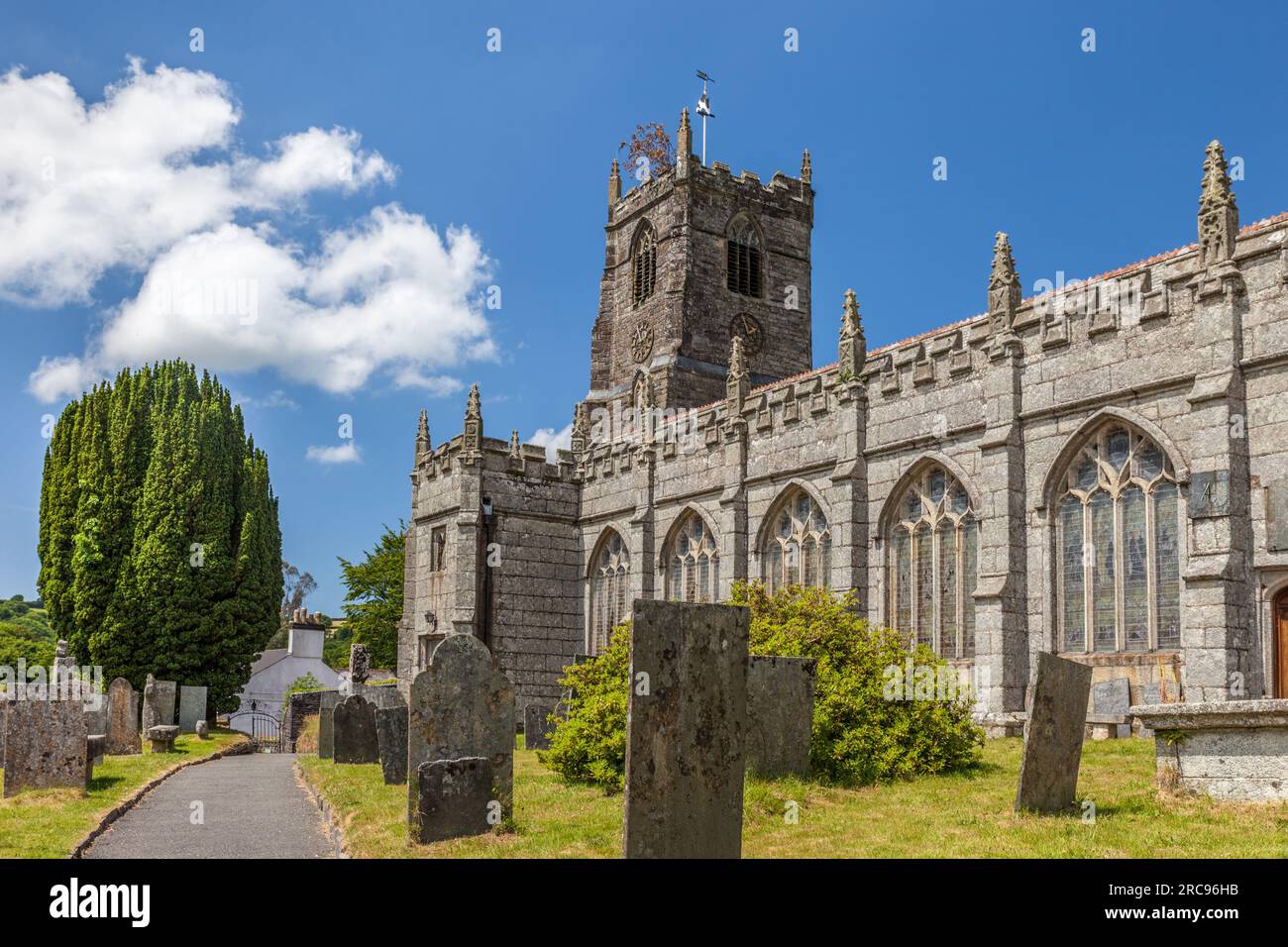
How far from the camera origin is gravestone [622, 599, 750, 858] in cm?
764

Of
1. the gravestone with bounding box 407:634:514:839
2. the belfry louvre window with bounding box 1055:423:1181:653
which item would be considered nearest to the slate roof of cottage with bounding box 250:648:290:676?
the belfry louvre window with bounding box 1055:423:1181:653

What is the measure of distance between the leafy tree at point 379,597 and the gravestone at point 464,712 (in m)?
42.8

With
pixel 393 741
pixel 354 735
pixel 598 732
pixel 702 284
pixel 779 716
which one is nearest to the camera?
pixel 779 716

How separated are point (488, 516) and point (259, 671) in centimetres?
3012

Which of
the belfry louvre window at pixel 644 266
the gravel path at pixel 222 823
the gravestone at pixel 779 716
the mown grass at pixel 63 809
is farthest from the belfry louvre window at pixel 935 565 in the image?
the belfry louvre window at pixel 644 266

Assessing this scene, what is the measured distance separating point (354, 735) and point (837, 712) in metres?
9.57

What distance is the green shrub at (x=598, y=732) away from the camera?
13898 mm

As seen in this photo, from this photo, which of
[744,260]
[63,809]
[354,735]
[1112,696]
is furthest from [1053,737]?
[744,260]

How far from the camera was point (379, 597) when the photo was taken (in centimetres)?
5562

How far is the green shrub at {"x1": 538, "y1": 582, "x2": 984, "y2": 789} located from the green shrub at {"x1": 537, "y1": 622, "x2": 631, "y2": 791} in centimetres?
1

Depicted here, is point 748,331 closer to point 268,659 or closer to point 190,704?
point 190,704

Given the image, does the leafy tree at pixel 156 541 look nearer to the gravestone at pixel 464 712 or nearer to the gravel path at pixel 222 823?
the gravel path at pixel 222 823
